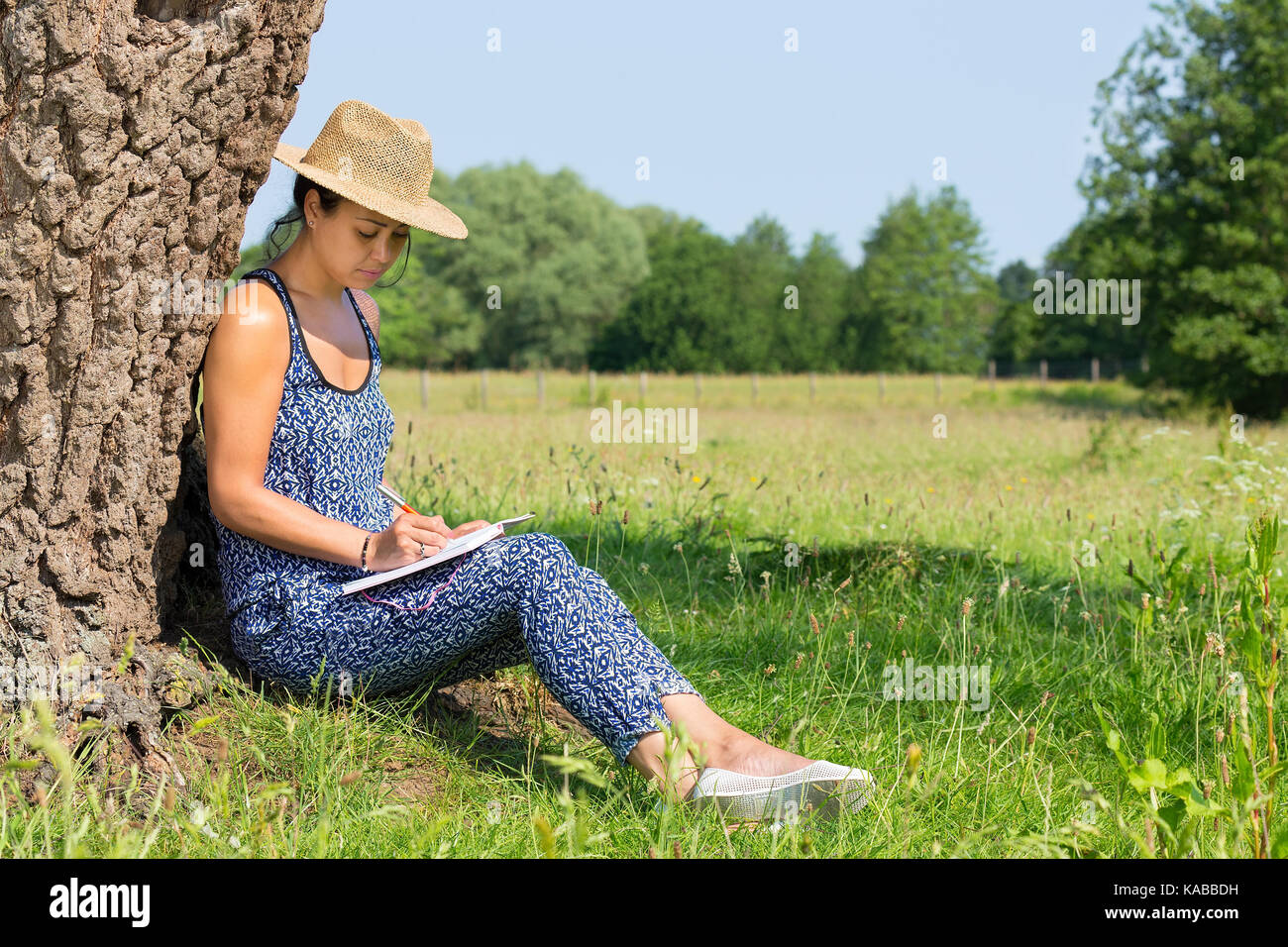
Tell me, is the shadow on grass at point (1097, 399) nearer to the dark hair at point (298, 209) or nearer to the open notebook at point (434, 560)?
the dark hair at point (298, 209)

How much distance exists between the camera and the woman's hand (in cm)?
251

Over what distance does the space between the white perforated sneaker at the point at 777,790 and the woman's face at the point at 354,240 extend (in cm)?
155

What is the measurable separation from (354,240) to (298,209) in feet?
0.95

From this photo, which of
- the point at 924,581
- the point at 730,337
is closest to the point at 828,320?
the point at 730,337

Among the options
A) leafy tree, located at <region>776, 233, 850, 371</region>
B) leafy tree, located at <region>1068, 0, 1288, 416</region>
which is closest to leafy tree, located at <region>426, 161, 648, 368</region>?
leafy tree, located at <region>776, 233, 850, 371</region>

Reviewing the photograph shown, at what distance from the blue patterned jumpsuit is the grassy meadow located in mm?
147

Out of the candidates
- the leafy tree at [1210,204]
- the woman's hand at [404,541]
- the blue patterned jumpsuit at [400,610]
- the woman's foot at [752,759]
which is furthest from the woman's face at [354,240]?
the leafy tree at [1210,204]

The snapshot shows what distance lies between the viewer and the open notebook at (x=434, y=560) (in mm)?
2520

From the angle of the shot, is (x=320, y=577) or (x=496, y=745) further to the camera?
(x=496, y=745)

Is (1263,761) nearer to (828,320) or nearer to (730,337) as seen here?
(730,337)

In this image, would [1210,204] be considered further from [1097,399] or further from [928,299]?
[928,299]
